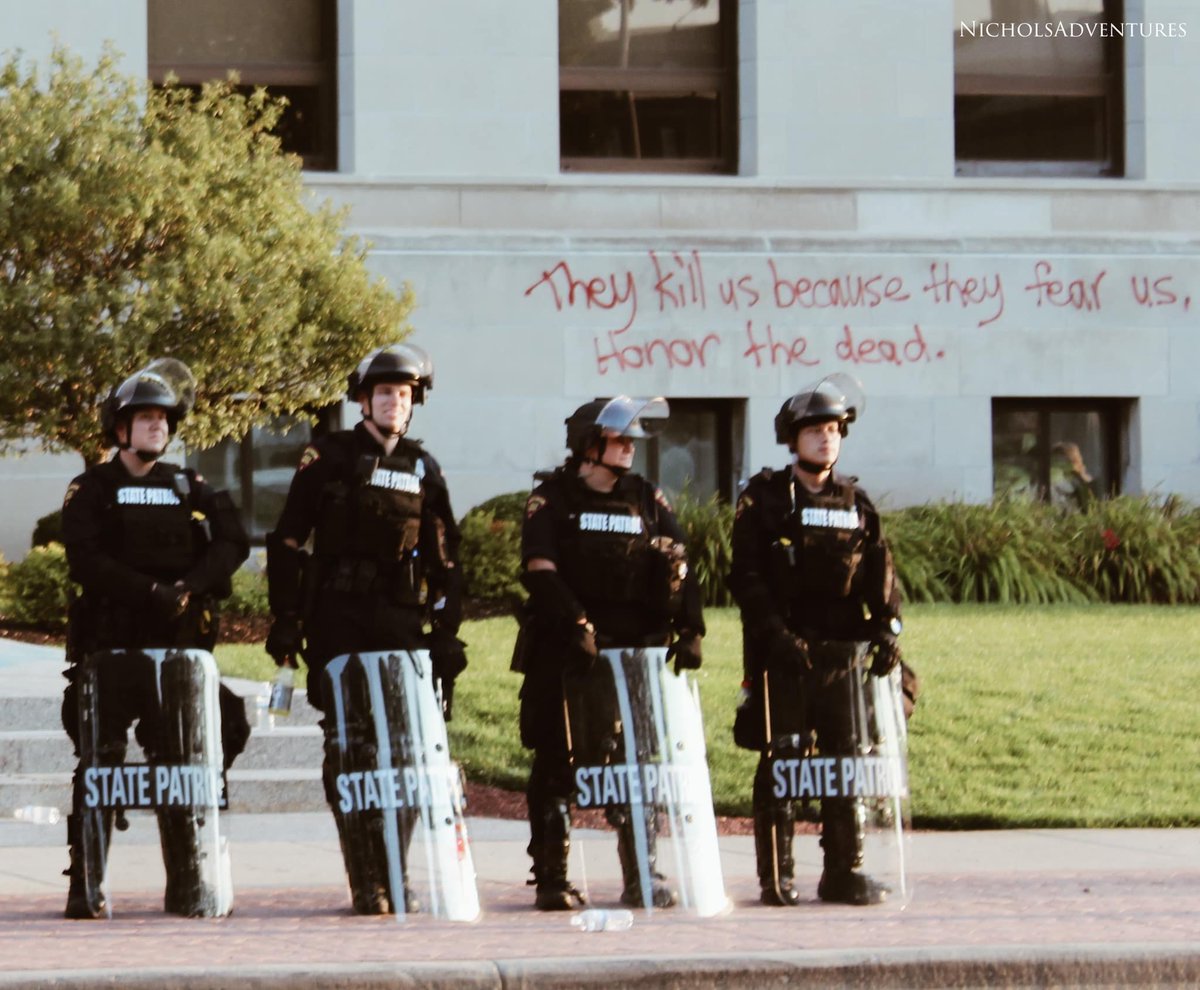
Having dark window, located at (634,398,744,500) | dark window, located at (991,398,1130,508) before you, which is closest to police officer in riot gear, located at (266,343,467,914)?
dark window, located at (634,398,744,500)

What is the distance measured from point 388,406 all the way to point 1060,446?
46.8 ft

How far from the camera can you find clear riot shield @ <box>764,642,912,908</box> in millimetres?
8070

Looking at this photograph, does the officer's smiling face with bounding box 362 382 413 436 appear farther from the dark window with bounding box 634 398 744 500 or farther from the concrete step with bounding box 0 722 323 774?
the dark window with bounding box 634 398 744 500

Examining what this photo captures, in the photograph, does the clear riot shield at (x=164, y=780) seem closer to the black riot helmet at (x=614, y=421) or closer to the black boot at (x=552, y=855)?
the black boot at (x=552, y=855)

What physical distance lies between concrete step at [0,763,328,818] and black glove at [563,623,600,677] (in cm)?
334

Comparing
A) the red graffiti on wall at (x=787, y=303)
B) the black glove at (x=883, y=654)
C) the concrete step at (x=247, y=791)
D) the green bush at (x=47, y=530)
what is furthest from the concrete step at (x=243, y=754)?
the red graffiti on wall at (x=787, y=303)

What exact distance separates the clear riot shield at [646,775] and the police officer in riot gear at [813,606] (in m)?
0.28

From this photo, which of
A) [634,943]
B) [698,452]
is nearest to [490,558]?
[698,452]

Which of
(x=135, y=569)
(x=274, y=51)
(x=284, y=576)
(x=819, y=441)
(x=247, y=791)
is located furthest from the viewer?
(x=274, y=51)

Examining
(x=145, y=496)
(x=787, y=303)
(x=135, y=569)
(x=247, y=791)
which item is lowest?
(x=247, y=791)

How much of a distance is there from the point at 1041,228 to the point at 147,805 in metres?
14.8

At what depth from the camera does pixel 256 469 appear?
768 inches

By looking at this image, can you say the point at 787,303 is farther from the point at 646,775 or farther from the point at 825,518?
the point at 646,775

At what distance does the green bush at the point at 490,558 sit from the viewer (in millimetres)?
16547
